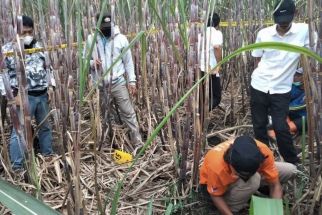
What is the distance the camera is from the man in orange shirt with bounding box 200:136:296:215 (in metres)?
1.46

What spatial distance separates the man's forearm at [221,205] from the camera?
61.6 inches

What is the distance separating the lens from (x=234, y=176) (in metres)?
1.57

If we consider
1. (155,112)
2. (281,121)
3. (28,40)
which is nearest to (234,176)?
(281,121)

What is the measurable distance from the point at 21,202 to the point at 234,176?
1169 mm

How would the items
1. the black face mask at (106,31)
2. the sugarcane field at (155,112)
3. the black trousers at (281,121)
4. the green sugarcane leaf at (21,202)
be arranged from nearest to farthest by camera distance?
the green sugarcane leaf at (21,202) → the sugarcane field at (155,112) → the black trousers at (281,121) → the black face mask at (106,31)

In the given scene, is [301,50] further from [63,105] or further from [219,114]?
[219,114]

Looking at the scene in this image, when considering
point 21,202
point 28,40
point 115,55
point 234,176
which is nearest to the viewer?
point 21,202

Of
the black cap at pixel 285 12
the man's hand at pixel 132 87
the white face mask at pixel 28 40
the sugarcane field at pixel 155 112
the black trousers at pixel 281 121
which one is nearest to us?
the sugarcane field at pixel 155 112

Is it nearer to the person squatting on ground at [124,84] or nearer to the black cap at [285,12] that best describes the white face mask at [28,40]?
the person squatting on ground at [124,84]

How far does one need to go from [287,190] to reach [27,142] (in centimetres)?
110

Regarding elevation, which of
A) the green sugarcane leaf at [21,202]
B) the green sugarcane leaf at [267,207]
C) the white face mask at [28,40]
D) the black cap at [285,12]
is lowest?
the green sugarcane leaf at [267,207]

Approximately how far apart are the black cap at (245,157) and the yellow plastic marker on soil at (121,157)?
860mm

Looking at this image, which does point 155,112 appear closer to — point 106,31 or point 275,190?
point 106,31

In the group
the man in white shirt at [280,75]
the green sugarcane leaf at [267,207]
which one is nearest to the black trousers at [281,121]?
the man in white shirt at [280,75]
